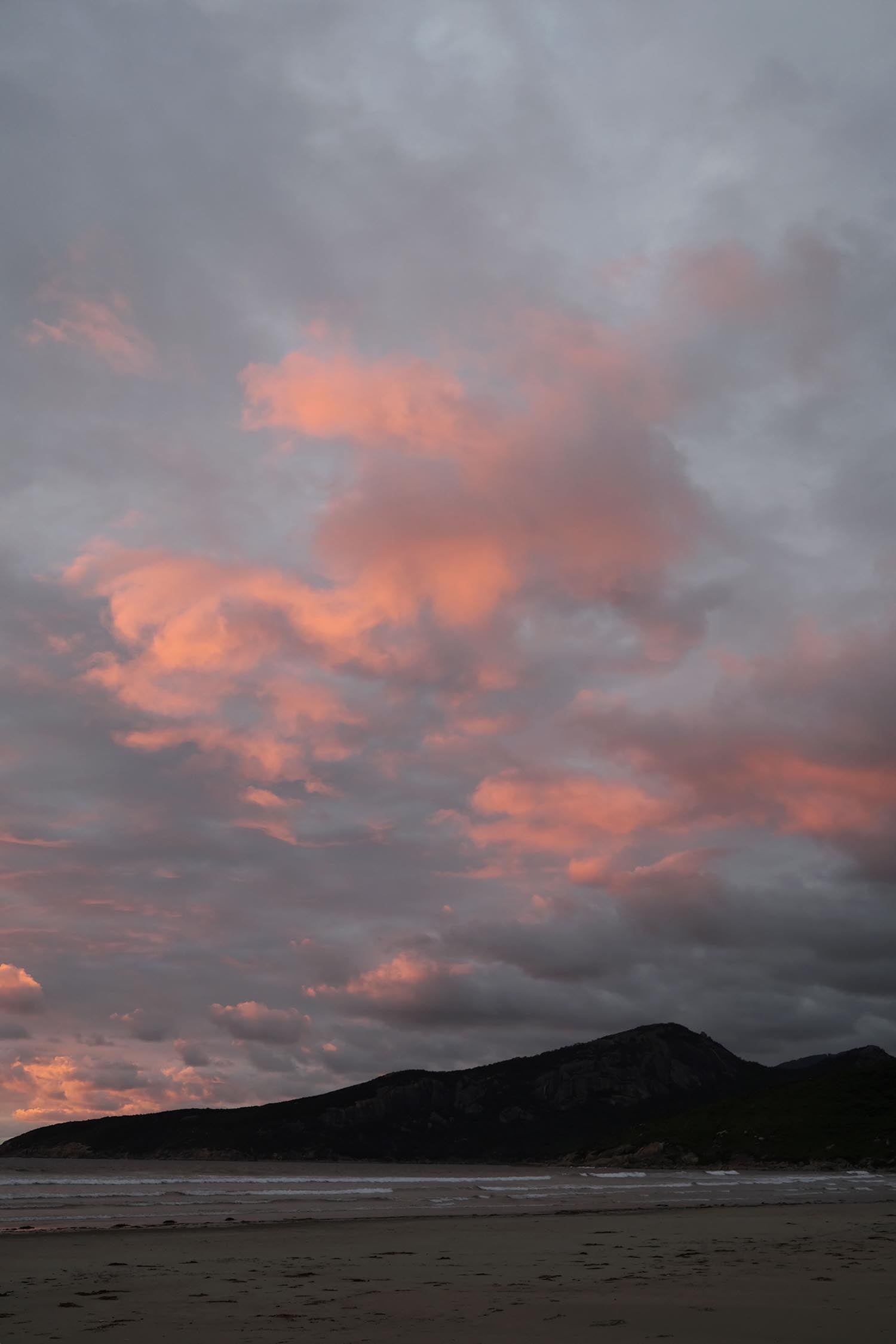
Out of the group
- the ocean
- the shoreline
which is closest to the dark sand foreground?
the shoreline

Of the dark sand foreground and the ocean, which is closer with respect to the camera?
the dark sand foreground

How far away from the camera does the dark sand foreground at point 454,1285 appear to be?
1352 cm

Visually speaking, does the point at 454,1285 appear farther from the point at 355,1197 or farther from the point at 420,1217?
the point at 355,1197

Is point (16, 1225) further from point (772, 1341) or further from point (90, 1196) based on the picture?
point (772, 1341)

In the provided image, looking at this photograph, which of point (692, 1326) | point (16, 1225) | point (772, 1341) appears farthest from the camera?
point (16, 1225)

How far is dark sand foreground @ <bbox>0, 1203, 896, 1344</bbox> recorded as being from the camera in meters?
13.5

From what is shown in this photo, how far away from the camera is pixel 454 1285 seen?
1848cm

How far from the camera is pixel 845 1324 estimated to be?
13.5 metres

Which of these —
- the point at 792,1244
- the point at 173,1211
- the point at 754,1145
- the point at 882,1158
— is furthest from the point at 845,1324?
the point at 754,1145

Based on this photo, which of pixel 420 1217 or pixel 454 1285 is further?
pixel 420 1217

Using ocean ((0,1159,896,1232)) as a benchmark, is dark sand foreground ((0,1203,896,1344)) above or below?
above

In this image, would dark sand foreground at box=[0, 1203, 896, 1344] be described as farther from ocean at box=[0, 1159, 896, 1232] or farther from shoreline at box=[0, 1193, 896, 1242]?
ocean at box=[0, 1159, 896, 1232]

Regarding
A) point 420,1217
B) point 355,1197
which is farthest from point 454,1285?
point 355,1197

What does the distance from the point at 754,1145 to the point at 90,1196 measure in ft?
410
